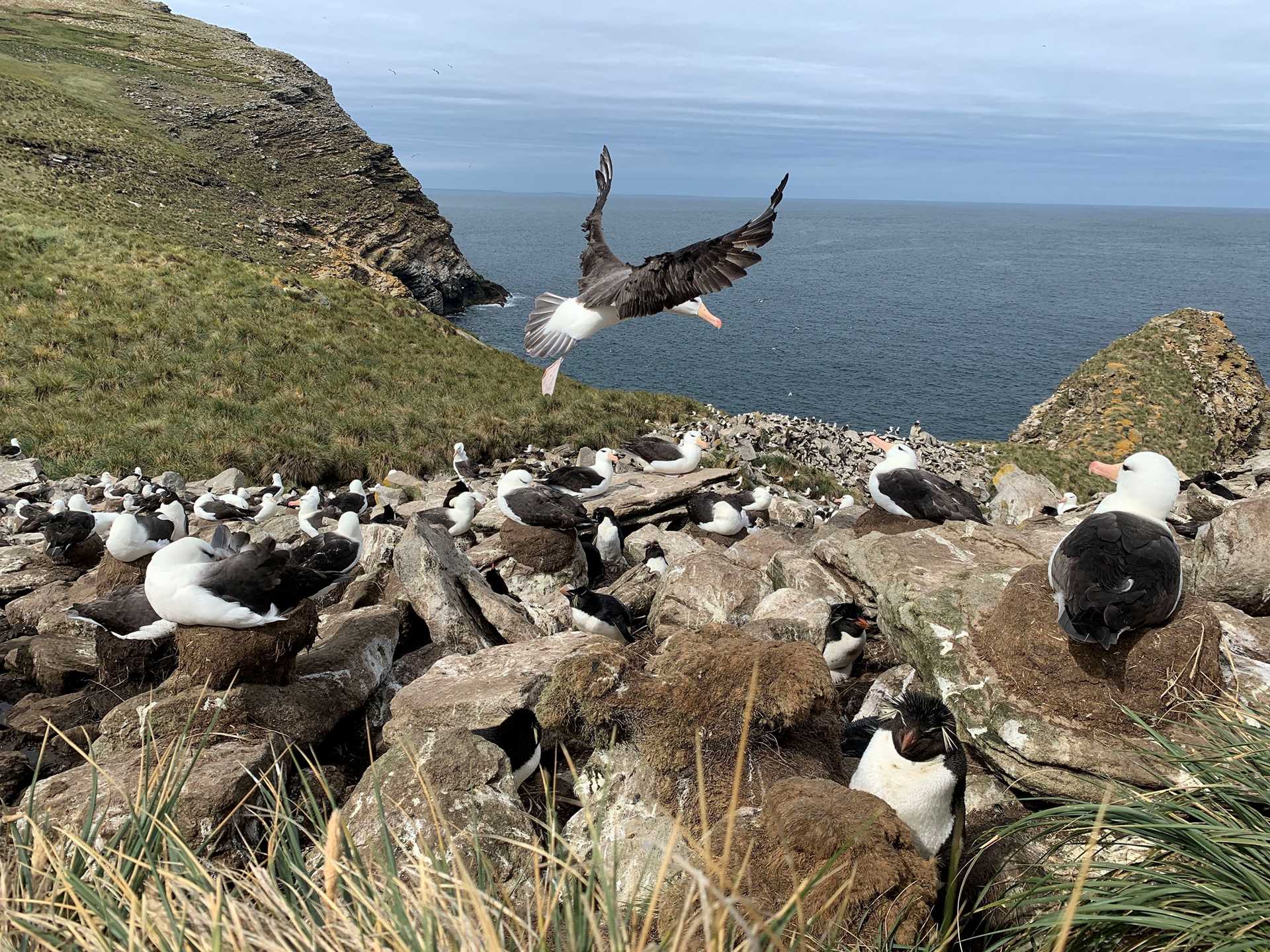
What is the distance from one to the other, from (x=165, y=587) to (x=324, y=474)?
14.6 metres

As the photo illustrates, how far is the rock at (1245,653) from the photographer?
5218 mm

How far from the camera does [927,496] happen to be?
966 cm

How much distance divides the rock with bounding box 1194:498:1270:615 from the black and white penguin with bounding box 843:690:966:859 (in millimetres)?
4590

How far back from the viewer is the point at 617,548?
1244cm

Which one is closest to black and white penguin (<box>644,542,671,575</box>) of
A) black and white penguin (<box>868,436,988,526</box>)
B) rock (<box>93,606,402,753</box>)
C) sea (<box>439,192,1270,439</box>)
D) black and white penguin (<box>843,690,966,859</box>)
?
black and white penguin (<box>868,436,988,526</box>)

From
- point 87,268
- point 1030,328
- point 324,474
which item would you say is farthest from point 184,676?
point 1030,328

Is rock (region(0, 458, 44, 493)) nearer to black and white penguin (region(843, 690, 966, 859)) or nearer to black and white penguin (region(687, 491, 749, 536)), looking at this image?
black and white penguin (region(687, 491, 749, 536))

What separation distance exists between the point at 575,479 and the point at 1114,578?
33.3 feet

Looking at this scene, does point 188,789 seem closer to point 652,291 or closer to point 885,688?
point 652,291

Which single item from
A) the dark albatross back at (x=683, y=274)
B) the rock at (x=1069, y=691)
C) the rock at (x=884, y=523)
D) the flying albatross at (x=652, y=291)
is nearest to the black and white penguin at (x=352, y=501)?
the rock at (x=884, y=523)

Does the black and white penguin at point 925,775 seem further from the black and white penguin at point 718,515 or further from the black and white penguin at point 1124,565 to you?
the black and white penguin at point 718,515

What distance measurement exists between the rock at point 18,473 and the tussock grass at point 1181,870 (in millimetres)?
19244

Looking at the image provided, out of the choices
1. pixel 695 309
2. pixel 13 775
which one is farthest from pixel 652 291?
pixel 13 775

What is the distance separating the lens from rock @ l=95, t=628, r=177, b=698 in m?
7.40
